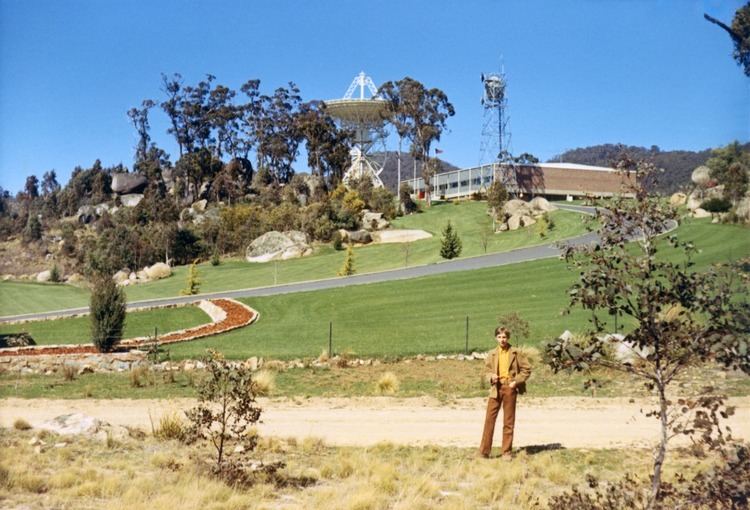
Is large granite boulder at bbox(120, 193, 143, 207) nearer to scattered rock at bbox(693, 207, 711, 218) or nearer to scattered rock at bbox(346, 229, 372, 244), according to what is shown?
scattered rock at bbox(346, 229, 372, 244)

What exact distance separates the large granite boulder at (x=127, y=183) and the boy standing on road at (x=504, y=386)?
72.8 metres

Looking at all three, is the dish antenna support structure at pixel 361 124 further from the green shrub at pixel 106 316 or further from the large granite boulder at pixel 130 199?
the green shrub at pixel 106 316

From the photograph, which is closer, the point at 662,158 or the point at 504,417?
the point at 504,417

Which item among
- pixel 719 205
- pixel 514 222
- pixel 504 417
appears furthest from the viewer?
pixel 514 222

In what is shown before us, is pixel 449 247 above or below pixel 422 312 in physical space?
above

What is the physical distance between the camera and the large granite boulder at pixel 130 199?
72581 mm

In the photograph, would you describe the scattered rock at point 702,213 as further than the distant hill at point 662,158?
Yes

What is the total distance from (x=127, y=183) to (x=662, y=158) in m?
55.1

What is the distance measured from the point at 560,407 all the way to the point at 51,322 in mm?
25523

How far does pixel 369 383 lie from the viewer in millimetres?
15445

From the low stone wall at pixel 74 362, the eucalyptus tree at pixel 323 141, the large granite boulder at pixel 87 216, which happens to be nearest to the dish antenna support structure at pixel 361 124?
the eucalyptus tree at pixel 323 141

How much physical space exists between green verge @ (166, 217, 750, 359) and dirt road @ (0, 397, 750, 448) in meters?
5.70

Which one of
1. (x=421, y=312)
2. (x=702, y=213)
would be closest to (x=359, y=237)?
(x=702, y=213)

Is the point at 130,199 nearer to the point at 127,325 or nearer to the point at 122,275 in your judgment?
the point at 122,275
